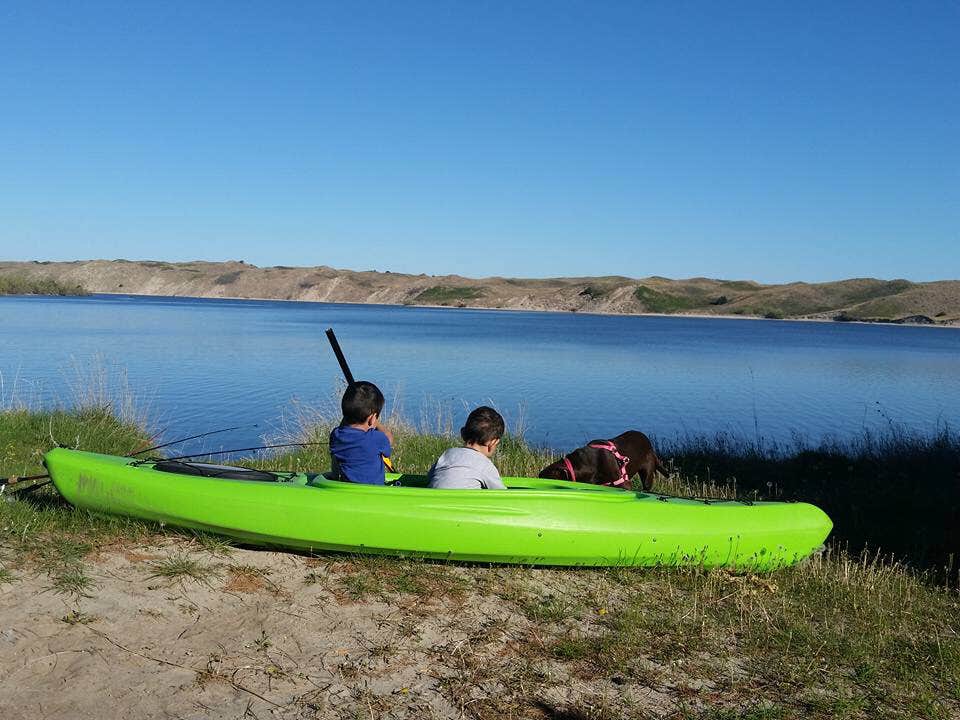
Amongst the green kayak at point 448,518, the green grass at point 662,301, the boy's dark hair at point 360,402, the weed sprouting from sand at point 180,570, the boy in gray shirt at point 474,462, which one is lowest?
the weed sprouting from sand at point 180,570

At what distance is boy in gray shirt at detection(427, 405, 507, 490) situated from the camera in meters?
5.59

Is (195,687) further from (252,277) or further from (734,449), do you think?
(252,277)

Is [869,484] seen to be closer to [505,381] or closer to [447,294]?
[505,381]

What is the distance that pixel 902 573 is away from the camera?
5.79m

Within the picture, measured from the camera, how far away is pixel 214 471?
5930mm

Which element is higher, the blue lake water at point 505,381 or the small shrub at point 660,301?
the small shrub at point 660,301

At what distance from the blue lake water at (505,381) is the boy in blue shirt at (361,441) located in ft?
22.0

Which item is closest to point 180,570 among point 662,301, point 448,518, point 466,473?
point 448,518

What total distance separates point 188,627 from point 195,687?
0.67 metres

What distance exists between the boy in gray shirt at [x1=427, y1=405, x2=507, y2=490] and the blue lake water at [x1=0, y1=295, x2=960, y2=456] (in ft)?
22.1

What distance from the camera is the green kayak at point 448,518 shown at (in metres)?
5.34

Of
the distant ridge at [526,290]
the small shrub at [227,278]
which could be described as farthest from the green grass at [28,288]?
the small shrub at [227,278]

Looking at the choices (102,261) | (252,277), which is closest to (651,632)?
(252,277)

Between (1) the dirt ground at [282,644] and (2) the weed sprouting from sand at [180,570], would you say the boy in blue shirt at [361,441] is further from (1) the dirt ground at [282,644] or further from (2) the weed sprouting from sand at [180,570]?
(2) the weed sprouting from sand at [180,570]
